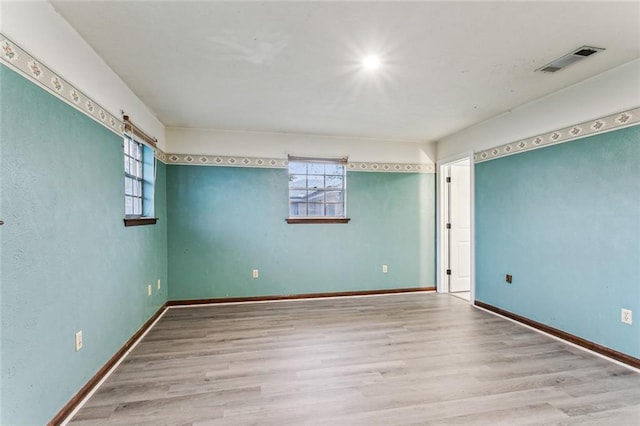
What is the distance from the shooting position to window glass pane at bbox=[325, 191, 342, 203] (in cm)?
457

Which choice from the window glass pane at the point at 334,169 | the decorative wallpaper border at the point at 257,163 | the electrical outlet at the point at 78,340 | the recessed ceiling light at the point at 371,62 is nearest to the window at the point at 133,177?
the decorative wallpaper border at the point at 257,163

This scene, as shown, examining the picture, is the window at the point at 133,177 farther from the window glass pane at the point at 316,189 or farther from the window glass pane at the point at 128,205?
the window glass pane at the point at 316,189

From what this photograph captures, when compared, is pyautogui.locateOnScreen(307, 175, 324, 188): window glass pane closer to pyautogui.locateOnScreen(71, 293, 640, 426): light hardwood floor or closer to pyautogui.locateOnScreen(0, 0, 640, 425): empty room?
pyautogui.locateOnScreen(0, 0, 640, 425): empty room

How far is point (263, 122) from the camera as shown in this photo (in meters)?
3.84

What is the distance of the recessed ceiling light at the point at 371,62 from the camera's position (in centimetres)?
228

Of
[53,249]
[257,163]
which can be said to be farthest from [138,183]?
[53,249]

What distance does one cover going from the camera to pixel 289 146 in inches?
172

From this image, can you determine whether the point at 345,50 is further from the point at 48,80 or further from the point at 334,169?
the point at 334,169

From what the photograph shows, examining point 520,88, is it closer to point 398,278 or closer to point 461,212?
point 461,212

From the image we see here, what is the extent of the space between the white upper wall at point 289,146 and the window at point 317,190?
15cm

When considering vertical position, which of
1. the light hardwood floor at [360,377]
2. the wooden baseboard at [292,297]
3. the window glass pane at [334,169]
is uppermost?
the window glass pane at [334,169]

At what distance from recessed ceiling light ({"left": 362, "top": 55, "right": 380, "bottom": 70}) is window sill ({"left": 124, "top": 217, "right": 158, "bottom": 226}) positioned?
2.41 meters

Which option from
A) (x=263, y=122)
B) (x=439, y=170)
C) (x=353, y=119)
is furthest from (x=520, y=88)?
(x=263, y=122)

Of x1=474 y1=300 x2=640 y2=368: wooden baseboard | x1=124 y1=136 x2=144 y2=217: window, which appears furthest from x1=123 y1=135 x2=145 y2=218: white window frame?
x1=474 y1=300 x2=640 y2=368: wooden baseboard
